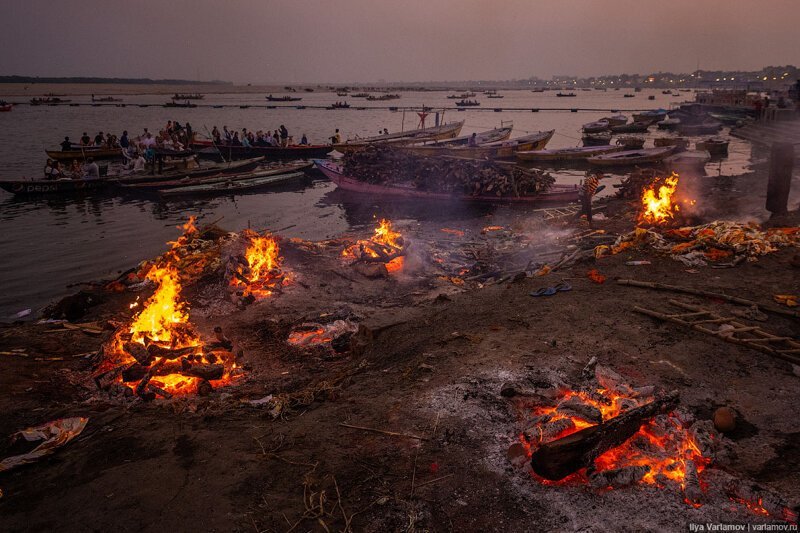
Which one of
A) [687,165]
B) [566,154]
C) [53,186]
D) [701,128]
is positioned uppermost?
[701,128]

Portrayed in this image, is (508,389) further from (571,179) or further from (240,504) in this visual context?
(571,179)

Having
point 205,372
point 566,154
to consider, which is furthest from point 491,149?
point 205,372

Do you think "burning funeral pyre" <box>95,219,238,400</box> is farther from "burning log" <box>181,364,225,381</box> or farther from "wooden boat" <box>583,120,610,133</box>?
"wooden boat" <box>583,120,610,133</box>

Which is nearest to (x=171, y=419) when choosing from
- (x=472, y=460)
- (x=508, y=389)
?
(x=472, y=460)

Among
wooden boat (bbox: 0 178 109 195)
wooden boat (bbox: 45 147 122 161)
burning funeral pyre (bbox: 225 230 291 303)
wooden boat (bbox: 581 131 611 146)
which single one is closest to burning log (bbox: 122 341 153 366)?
burning funeral pyre (bbox: 225 230 291 303)

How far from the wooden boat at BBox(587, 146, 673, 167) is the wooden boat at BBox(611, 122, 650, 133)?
76.3ft

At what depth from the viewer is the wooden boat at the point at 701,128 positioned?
4647cm

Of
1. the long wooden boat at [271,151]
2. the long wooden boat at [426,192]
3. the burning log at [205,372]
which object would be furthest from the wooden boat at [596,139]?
the burning log at [205,372]

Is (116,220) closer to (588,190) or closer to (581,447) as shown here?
(588,190)

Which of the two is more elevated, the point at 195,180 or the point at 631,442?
the point at 195,180

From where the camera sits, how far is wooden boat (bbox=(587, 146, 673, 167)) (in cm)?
2881

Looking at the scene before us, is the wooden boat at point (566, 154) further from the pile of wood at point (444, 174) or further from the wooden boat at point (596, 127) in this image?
the wooden boat at point (596, 127)

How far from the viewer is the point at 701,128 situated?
153 ft

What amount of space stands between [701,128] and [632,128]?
650cm
